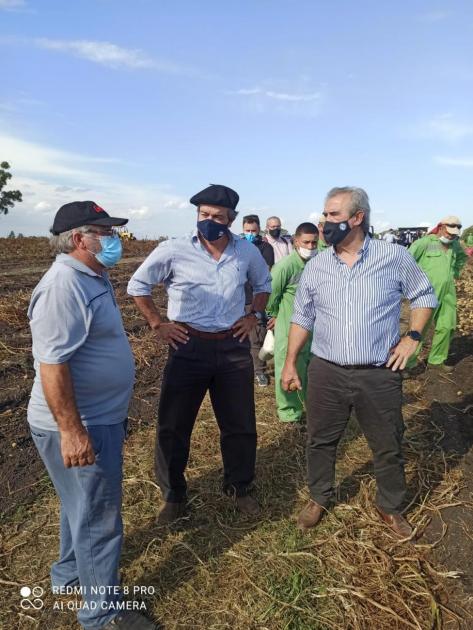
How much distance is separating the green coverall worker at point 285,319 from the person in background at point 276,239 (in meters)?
2.01

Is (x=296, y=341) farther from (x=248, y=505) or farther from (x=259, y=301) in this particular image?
(x=248, y=505)

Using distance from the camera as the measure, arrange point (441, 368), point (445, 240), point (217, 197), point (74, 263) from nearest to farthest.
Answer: point (74, 263)
point (217, 197)
point (445, 240)
point (441, 368)

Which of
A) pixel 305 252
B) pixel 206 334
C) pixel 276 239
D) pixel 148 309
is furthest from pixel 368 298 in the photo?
pixel 276 239

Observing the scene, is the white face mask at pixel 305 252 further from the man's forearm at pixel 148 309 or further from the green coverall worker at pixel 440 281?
the green coverall worker at pixel 440 281

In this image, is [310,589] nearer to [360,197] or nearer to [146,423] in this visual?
[360,197]

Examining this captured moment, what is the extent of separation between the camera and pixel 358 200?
2.77 metres

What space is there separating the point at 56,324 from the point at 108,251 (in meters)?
0.45

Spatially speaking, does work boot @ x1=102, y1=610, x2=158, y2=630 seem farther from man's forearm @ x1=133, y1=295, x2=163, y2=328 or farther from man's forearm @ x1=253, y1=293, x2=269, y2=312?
man's forearm @ x1=253, y1=293, x2=269, y2=312

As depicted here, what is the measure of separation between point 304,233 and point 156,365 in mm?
3281

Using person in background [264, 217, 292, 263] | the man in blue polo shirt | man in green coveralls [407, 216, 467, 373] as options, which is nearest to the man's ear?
the man in blue polo shirt

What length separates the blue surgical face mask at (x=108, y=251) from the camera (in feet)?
7.32

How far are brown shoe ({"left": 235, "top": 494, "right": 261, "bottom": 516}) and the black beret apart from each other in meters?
1.99

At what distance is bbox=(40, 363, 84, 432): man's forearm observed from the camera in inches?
78.2


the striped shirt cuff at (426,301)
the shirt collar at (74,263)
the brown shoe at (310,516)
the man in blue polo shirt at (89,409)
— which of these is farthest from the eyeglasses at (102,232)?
the brown shoe at (310,516)
